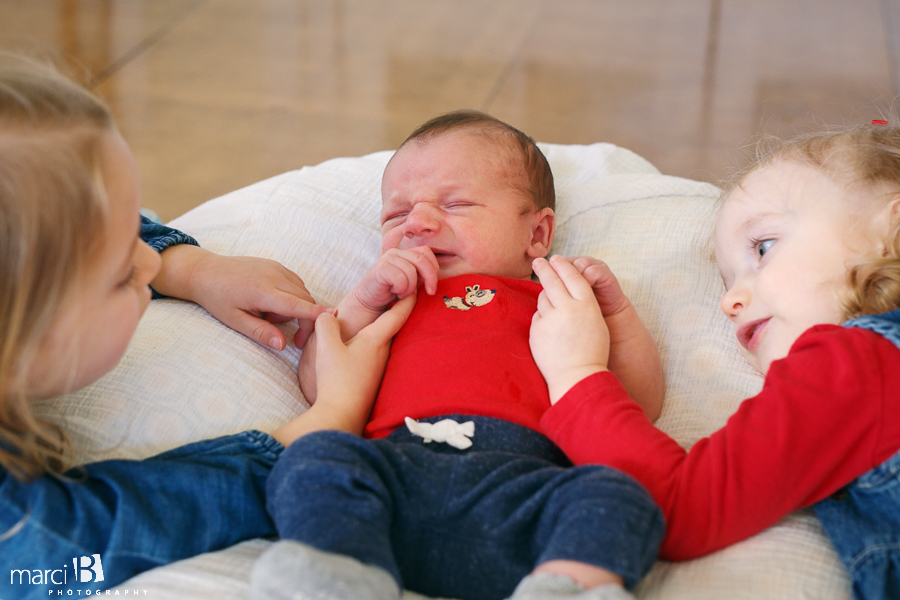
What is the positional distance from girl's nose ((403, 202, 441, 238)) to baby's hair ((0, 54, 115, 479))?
0.45 meters

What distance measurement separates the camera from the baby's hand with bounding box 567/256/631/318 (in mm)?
1041

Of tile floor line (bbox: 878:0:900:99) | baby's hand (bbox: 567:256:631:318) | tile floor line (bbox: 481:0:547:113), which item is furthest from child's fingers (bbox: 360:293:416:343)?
tile floor line (bbox: 878:0:900:99)

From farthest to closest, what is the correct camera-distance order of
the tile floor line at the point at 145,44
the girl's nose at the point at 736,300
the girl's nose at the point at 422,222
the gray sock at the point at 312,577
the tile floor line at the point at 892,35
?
the tile floor line at the point at 892,35, the tile floor line at the point at 145,44, the girl's nose at the point at 422,222, the girl's nose at the point at 736,300, the gray sock at the point at 312,577

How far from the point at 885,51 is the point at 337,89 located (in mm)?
2078

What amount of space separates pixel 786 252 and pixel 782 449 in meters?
0.26

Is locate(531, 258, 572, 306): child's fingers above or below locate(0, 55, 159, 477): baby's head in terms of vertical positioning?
below

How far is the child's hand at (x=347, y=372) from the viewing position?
96cm

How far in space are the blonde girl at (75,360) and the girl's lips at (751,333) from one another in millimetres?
591

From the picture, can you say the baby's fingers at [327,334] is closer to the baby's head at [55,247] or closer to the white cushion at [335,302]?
the white cushion at [335,302]

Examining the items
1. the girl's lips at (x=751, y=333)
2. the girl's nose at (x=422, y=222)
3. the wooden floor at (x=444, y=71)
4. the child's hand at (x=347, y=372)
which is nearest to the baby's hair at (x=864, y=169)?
the girl's lips at (x=751, y=333)

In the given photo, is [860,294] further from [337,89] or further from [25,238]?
[337,89]

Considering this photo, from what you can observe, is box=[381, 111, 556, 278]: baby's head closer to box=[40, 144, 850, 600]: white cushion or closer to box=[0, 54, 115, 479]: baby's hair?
box=[40, 144, 850, 600]: white cushion

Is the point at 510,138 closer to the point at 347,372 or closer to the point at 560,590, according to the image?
the point at 347,372

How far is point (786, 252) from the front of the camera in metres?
0.95
